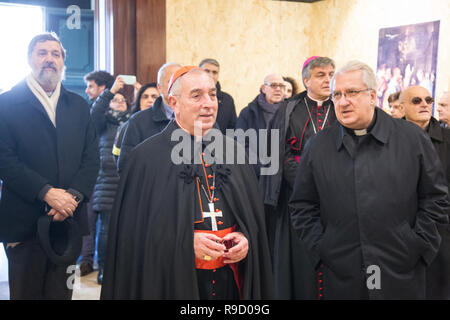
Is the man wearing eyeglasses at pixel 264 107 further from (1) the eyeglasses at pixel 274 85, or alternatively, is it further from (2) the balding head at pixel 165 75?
(2) the balding head at pixel 165 75

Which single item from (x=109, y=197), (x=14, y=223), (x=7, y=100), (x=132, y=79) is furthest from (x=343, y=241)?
(x=132, y=79)

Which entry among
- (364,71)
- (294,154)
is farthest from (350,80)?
(294,154)

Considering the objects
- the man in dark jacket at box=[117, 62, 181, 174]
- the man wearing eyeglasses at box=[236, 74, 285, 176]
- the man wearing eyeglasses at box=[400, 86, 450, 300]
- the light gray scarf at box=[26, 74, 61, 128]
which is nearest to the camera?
the light gray scarf at box=[26, 74, 61, 128]

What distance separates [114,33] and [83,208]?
3783 mm

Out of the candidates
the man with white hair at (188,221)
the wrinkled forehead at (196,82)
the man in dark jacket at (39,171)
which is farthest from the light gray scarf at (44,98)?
the wrinkled forehead at (196,82)

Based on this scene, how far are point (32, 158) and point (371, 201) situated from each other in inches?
80.8

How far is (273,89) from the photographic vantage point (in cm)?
530

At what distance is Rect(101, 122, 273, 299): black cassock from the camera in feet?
7.63

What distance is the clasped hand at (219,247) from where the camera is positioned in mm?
2309

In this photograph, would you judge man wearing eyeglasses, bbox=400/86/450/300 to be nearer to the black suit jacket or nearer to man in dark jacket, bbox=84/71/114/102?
the black suit jacket

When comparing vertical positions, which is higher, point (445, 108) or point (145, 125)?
point (445, 108)

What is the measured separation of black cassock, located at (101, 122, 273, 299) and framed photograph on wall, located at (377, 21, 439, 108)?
4.46 meters

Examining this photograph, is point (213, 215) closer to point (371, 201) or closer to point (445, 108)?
point (371, 201)

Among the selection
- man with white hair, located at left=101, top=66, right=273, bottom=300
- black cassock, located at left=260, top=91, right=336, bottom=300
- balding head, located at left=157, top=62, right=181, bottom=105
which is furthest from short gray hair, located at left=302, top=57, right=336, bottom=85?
man with white hair, located at left=101, top=66, right=273, bottom=300
